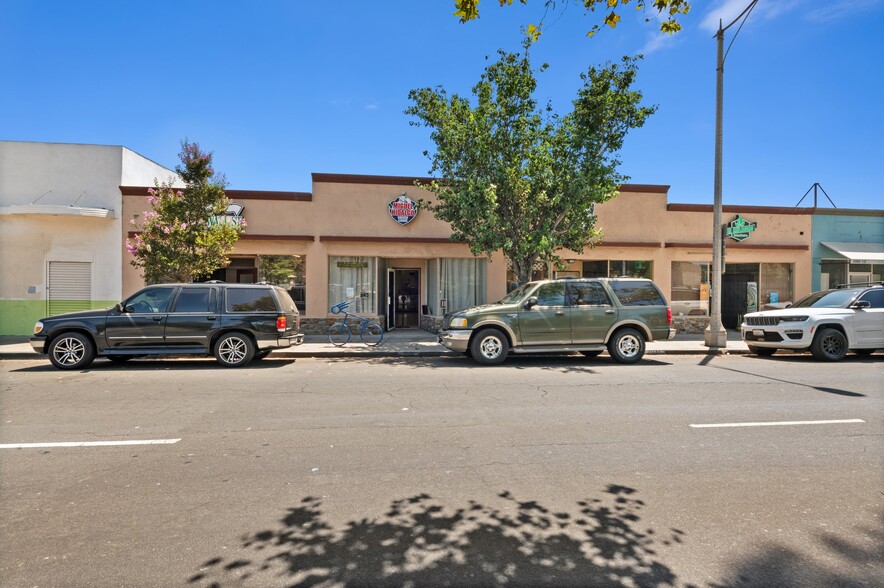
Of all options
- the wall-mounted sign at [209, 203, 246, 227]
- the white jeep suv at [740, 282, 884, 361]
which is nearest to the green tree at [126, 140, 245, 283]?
the wall-mounted sign at [209, 203, 246, 227]

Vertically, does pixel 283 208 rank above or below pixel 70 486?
above

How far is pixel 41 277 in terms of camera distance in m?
15.0

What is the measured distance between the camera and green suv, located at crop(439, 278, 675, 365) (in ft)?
34.2

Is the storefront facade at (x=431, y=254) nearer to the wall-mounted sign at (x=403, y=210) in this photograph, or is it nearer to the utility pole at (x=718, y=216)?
the wall-mounted sign at (x=403, y=210)

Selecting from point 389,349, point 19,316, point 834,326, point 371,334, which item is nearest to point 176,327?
point 389,349

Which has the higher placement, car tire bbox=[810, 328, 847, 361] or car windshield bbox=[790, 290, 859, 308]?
car windshield bbox=[790, 290, 859, 308]

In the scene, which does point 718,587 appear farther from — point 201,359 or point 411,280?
point 411,280

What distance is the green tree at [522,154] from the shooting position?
41.6ft

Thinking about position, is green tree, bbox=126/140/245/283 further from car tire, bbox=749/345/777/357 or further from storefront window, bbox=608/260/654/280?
car tire, bbox=749/345/777/357

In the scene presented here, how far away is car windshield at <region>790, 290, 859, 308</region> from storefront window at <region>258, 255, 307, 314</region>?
14402 millimetres

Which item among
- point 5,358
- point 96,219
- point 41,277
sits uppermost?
point 96,219

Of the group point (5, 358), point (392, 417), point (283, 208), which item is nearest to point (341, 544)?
point (392, 417)

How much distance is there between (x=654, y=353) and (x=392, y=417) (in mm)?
9076

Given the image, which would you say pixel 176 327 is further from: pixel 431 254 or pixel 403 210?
Result: pixel 431 254
